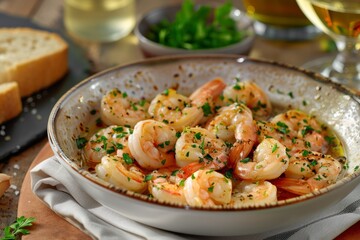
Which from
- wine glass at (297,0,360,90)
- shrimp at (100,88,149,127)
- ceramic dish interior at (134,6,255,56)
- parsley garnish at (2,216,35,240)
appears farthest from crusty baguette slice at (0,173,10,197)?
wine glass at (297,0,360,90)

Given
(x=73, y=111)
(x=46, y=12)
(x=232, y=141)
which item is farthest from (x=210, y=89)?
(x=46, y=12)

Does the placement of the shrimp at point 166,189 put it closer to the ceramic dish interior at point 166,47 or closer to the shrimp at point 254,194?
the shrimp at point 254,194

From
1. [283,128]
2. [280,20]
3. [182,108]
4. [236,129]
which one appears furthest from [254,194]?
[280,20]

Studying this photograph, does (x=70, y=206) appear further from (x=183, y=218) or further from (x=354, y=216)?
(x=354, y=216)

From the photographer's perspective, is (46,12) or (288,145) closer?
(288,145)

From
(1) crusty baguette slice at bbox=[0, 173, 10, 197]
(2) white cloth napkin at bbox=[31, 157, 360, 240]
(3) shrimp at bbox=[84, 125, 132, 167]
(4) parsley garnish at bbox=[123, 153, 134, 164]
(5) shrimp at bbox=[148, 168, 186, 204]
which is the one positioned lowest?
(1) crusty baguette slice at bbox=[0, 173, 10, 197]

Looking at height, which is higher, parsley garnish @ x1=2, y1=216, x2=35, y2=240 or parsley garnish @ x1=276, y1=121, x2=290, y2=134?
parsley garnish @ x1=276, y1=121, x2=290, y2=134

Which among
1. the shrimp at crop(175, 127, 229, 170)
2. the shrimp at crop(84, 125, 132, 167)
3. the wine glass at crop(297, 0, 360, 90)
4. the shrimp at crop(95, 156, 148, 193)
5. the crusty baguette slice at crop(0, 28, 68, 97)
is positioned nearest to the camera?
the shrimp at crop(95, 156, 148, 193)

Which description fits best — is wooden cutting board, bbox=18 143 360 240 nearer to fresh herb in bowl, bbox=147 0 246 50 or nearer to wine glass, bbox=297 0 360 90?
wine glass, bbox=297 0 360 90
